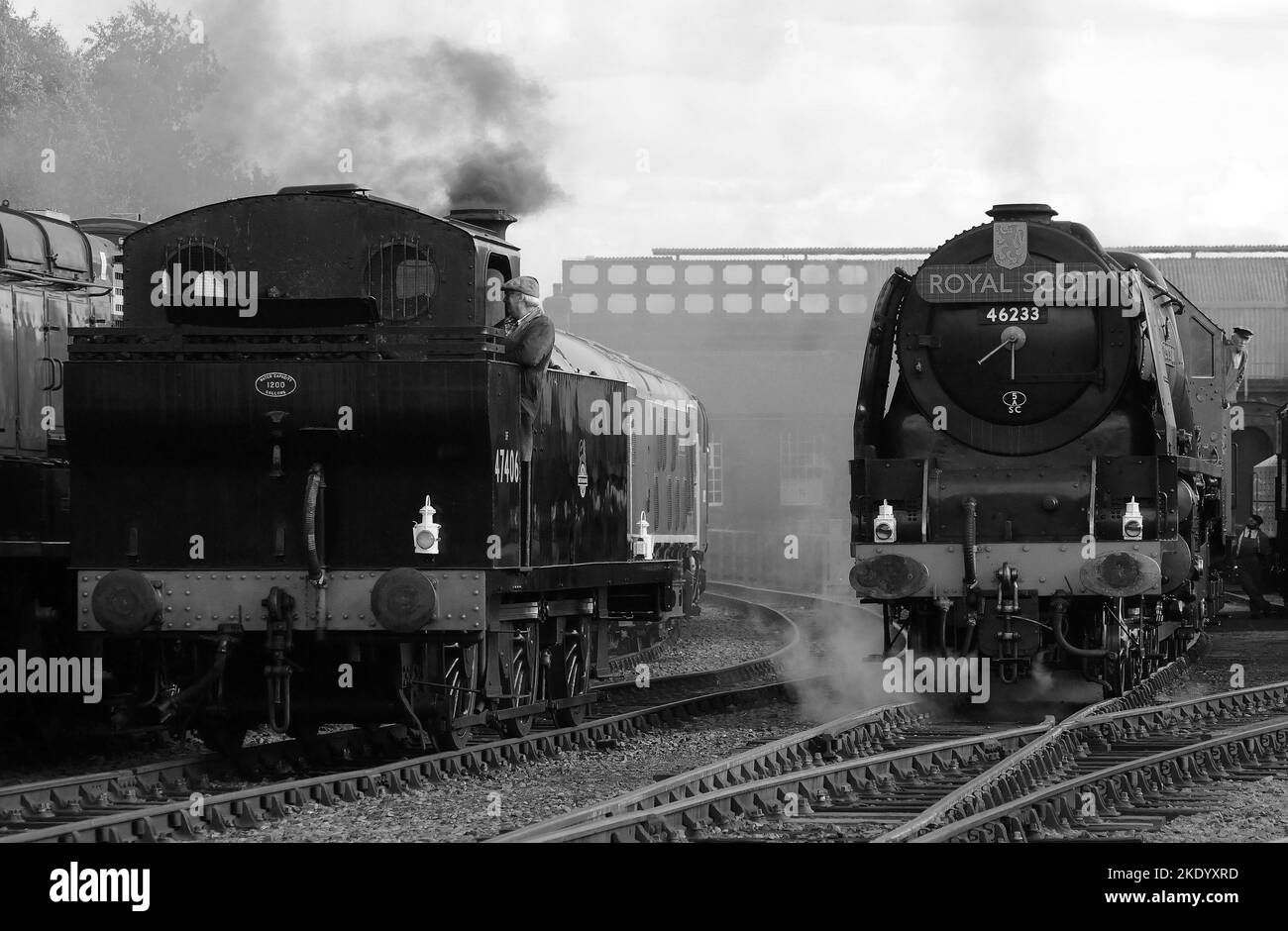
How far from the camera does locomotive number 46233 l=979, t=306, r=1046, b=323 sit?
13070 millimetres

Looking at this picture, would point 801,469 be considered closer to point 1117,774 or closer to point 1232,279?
point 1232,279

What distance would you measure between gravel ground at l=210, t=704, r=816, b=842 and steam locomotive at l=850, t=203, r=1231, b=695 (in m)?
1.58

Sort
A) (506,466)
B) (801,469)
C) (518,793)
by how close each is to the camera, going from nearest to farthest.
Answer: (518,793) → (506,466) → (801,469)

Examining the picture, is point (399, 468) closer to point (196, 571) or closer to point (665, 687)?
point (196, 571)

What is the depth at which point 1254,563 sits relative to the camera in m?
26.0

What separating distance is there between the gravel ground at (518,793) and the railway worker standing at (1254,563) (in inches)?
553

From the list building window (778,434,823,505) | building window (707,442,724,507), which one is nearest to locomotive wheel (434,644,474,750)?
building window (707,442,724,507)

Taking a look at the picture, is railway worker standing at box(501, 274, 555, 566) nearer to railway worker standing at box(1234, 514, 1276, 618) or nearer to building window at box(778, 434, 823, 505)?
railway worker standing at box(1234, 514, 1276, 618)

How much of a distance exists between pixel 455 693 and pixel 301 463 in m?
1.78

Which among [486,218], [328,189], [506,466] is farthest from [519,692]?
[328,189]

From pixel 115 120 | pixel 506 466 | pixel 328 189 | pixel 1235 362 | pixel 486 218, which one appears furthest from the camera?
pixel 115 120

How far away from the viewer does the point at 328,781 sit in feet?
30.9
